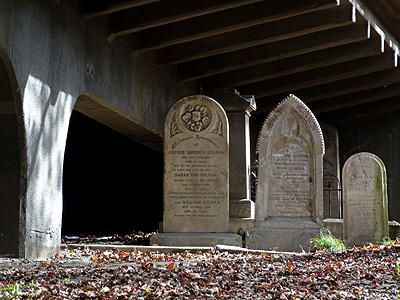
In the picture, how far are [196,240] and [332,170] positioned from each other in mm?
8187

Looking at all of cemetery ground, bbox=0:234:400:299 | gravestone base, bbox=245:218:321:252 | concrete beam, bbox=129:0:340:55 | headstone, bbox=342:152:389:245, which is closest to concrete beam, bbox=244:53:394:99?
concrete beam, bbox=129:0:340:55

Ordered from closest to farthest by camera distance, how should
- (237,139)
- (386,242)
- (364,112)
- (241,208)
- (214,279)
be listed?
(214,279), (386,242), (241,208), (237,139), (364,112)

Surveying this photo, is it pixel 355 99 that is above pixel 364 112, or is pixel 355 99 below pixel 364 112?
above

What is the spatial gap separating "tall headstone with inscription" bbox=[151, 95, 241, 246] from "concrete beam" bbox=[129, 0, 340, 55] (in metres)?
1.22

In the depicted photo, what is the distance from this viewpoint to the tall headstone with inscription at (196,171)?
9016 mm

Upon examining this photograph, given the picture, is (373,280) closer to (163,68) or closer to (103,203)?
(163,68)

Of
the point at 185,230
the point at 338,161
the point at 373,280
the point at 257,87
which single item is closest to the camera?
the point at 373,280

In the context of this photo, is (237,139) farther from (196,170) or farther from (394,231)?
(394,231)

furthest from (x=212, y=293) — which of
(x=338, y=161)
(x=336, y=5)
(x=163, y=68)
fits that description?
(x=338, y=161)

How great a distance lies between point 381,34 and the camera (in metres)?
11.9

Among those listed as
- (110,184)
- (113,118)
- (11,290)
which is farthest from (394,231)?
(11,290)

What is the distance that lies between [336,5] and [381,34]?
2553mm

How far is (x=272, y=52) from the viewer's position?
454 inches

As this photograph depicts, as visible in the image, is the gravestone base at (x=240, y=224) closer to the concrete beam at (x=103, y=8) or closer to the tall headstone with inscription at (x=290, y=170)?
the tall headstone with inscription at (x=290, y=170)
